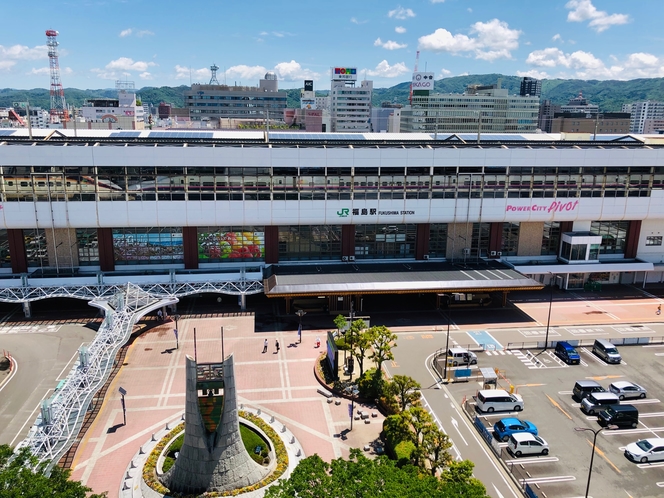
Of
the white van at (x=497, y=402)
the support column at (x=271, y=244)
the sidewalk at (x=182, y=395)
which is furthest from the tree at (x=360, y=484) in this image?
the support column at (x=271, y=244)

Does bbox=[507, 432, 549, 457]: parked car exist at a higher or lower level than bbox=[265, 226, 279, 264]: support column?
lower

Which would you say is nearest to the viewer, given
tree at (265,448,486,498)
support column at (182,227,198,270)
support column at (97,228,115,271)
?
tree at (265,448,486,498)

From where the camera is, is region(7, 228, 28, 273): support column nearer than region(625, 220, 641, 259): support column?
Yes

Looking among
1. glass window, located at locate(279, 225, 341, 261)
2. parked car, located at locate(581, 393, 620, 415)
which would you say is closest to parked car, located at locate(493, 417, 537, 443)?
parked car, located at locate(581, 393, 620, 415)

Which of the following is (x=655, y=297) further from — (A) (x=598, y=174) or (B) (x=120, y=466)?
(B) (x=120, y=466)

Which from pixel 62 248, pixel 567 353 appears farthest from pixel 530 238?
pixel 62 248

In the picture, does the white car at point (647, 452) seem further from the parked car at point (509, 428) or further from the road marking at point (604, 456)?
the parked car at point (509, 428)

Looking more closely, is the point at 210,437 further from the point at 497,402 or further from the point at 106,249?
the point at 106,249

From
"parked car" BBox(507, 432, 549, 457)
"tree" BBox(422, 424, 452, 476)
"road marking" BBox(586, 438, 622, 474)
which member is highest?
"tree" BBox(422, 424, 452, 476)

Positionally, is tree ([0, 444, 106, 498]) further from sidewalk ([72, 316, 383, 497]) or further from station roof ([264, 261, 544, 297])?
station roof ([264, 261, 544, 297])
